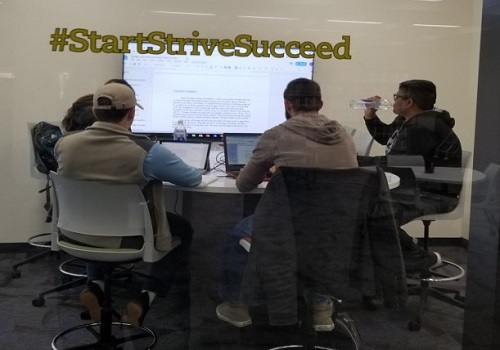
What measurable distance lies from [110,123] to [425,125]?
51.1 inches

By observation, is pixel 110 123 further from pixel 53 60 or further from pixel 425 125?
pixel 425 125

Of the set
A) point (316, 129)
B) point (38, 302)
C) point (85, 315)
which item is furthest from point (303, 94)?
point (38, 302)

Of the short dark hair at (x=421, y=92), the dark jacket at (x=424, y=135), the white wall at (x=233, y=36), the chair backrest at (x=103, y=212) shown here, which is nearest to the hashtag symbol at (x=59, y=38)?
the white wall at (x=233, y=36)

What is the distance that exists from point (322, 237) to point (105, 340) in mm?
1048

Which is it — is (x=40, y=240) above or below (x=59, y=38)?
below

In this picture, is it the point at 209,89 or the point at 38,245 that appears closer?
the point at 209,89

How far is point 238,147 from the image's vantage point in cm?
217

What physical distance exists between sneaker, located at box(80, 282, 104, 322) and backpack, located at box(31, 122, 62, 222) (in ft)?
1.20

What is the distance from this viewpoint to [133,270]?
8.05 feet

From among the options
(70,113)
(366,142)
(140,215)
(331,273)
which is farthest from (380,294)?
(70,113)

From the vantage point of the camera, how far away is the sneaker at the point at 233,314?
244 cm

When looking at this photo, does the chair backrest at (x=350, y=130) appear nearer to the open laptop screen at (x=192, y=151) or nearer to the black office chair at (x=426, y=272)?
the black office chair at (x=426, y=272)

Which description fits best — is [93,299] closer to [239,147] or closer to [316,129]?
[239,147]

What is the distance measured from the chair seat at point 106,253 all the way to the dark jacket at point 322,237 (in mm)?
482
